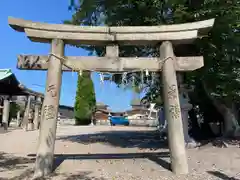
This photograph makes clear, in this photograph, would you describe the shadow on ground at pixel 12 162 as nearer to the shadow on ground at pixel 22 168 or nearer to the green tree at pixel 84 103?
the shadow on ground at pixel 22 168

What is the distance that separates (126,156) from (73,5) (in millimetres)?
6744

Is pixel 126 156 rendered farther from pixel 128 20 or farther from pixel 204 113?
pixel 204 113

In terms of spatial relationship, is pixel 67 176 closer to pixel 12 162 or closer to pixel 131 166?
pixel 131 166

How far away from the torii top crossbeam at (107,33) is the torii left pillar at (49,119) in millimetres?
472

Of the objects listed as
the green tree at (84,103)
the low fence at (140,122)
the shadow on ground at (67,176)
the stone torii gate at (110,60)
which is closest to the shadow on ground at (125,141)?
the stone torii gate at (110,60)

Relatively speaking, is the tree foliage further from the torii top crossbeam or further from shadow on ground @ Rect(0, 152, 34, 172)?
shadow on ground @ Rect(0, 152, 34, 172)

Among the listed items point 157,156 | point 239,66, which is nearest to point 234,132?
point 239,66

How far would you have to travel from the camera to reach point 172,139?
24.0 ft

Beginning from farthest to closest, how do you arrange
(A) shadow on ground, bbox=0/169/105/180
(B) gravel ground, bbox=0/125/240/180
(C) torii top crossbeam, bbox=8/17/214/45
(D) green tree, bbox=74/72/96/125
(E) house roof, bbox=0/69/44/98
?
(D) green tree, bbox=74/72/96/125
(E) house roof, bbox=0/69/44/98
(C) torii top crossbeam, bbox=8/17/214/45
(B) gravel ground, bbox=0/125/240/180
(A) shadow on ground, bbox=0/169/105/180

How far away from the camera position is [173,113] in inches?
291

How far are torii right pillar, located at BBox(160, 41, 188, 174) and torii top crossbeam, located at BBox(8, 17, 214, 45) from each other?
32 cm

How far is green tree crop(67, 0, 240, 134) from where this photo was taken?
9797 mm

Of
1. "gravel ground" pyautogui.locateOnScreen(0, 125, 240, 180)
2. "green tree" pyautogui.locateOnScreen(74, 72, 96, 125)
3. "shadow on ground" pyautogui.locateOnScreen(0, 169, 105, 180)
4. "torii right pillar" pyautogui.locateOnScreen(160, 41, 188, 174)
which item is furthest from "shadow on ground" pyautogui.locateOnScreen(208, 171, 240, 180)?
"green tree" pyautogui.locateOnScreen(74, 72, 96, 125)

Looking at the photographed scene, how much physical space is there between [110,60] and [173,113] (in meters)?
2.02
